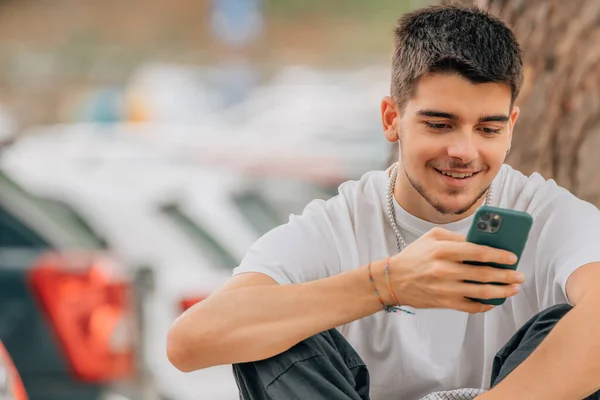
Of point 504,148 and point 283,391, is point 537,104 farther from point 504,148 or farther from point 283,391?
point 283,391

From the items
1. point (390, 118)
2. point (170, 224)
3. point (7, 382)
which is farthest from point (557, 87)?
point (170, 224)

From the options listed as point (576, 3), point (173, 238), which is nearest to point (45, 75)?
point (173, 238)

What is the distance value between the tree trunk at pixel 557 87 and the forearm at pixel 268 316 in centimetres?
108

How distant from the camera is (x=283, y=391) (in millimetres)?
1923

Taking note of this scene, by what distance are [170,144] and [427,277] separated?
6.14 metres

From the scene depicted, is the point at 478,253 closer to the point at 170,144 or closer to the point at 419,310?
the point at 419,310

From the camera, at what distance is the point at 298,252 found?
208cm

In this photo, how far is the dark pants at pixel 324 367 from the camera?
1906 millimetres

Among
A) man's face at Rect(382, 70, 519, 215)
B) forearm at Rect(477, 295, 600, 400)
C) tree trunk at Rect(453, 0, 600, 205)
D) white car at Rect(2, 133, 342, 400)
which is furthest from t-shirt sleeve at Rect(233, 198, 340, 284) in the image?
white car at Rect(2, 133, 342, 400)

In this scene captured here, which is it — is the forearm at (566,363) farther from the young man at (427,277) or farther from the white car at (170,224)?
the white car at (170,224)

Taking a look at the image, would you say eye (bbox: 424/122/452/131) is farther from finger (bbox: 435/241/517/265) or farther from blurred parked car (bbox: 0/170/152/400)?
blurred parked car (bbox: 0/170/152/400)

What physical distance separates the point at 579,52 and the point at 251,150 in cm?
476

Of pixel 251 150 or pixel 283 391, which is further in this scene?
pixel 251 150

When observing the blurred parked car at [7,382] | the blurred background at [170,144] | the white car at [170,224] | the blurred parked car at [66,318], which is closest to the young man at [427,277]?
the blurred parked car at [7,382]
